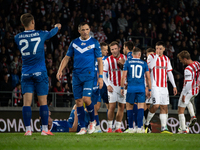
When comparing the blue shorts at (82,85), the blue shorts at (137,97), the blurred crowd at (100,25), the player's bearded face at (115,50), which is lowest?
the blue shorts at (137,97)

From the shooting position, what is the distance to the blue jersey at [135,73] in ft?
26.6

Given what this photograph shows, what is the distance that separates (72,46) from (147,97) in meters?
3.01

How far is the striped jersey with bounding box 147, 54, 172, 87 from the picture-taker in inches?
352

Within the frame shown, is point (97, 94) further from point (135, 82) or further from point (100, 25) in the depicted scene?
point (100, 25)

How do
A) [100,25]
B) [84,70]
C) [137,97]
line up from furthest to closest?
[100,25] → [137,97] → [84,70]

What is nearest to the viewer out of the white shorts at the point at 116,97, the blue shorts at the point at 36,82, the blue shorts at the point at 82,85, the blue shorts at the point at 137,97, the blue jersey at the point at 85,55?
the blue shorts at the point at 36,82

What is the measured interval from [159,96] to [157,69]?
2.28 feet

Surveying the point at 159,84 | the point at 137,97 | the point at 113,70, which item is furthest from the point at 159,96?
the point at 113,70

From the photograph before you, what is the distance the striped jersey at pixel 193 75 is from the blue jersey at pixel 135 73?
135 cm

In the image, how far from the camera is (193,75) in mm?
8953

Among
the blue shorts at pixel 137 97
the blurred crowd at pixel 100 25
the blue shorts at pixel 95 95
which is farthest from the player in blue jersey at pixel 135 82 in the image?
the blurred crowd at pixel 100 25

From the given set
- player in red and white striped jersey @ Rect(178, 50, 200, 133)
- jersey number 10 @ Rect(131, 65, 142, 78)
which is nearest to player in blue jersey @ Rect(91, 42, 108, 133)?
jersey number 10 @ Rect(131, 65, 142, 78)

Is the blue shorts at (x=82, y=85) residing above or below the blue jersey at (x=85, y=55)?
below

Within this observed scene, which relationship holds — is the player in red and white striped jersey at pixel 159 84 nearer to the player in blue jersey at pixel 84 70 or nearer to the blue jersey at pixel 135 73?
the blue jersey at pixel 135 73
